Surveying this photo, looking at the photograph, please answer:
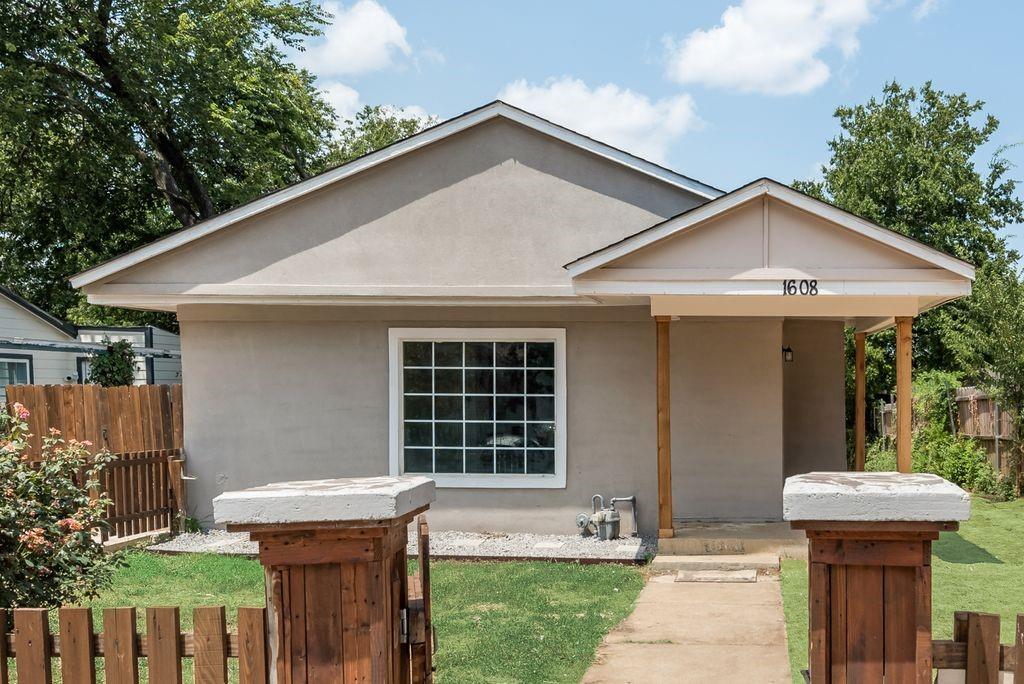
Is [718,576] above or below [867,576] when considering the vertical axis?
below

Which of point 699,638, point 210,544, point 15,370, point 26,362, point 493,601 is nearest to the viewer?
point 699,638

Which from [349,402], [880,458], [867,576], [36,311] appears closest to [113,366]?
[36,311]

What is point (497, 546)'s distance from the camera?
441 inches

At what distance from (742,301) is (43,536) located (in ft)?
22.3

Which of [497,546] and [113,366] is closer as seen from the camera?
[497,546]

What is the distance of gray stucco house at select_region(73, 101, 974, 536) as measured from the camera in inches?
466

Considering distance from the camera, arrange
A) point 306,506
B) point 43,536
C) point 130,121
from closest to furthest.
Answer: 1. point 306,506
2. point 43,536
3. point 130,121

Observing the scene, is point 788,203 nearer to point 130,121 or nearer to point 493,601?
point 493,601

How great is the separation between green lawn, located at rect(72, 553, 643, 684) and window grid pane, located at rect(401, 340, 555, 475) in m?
1.95

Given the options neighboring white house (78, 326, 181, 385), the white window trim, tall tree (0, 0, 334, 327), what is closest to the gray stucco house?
the white window trim

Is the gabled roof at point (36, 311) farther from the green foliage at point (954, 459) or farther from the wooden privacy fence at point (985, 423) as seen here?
the wooden privacy fence at point (985, 423)

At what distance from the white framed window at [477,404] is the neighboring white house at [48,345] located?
8707 millimetres

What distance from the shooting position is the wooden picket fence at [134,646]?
3.33 m

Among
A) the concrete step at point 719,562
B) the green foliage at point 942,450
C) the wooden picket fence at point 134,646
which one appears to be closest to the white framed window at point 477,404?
the concrete step at point 719,562
